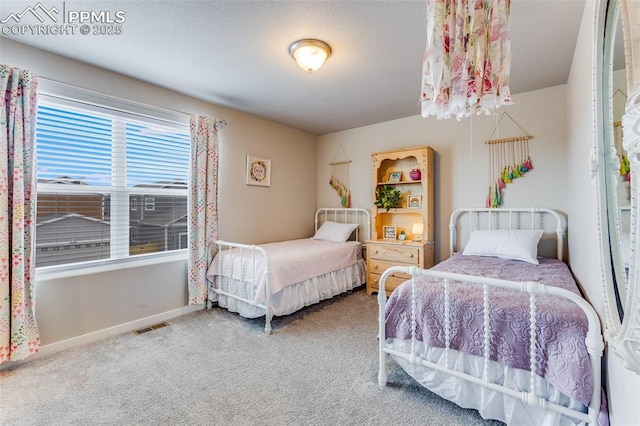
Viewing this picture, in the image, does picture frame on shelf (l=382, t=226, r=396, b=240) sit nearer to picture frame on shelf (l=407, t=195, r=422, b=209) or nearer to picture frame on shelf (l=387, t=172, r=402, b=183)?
picture frame on shelf (l=407, t=195, r=422, b=209)

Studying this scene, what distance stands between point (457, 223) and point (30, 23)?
4210mm

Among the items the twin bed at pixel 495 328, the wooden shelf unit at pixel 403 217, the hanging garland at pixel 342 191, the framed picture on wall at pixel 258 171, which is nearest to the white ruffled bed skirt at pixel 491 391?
the twin bed at pixel 495 328

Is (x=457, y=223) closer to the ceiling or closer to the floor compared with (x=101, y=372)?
closer to the ceiling

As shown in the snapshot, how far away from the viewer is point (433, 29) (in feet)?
4.45

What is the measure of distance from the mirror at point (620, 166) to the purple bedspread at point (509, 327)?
0.48 meters

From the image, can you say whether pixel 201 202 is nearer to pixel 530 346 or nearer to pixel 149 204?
pixel 149 204

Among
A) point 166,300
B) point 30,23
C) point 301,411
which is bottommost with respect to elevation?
point 301,411

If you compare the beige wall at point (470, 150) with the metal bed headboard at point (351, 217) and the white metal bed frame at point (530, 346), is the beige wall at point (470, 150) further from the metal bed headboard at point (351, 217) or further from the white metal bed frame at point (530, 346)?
the white metal bed frame at point (530, 346)

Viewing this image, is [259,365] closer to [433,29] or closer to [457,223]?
[433,29]

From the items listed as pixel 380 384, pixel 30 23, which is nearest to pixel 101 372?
pixel 380 384

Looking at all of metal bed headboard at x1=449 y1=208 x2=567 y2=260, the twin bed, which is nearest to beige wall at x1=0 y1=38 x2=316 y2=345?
the twin bed

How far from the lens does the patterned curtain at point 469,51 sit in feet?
4.44

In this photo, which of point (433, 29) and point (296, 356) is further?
point (296, 356)

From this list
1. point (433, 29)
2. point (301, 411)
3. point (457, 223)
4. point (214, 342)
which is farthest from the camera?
point (457, 223)
